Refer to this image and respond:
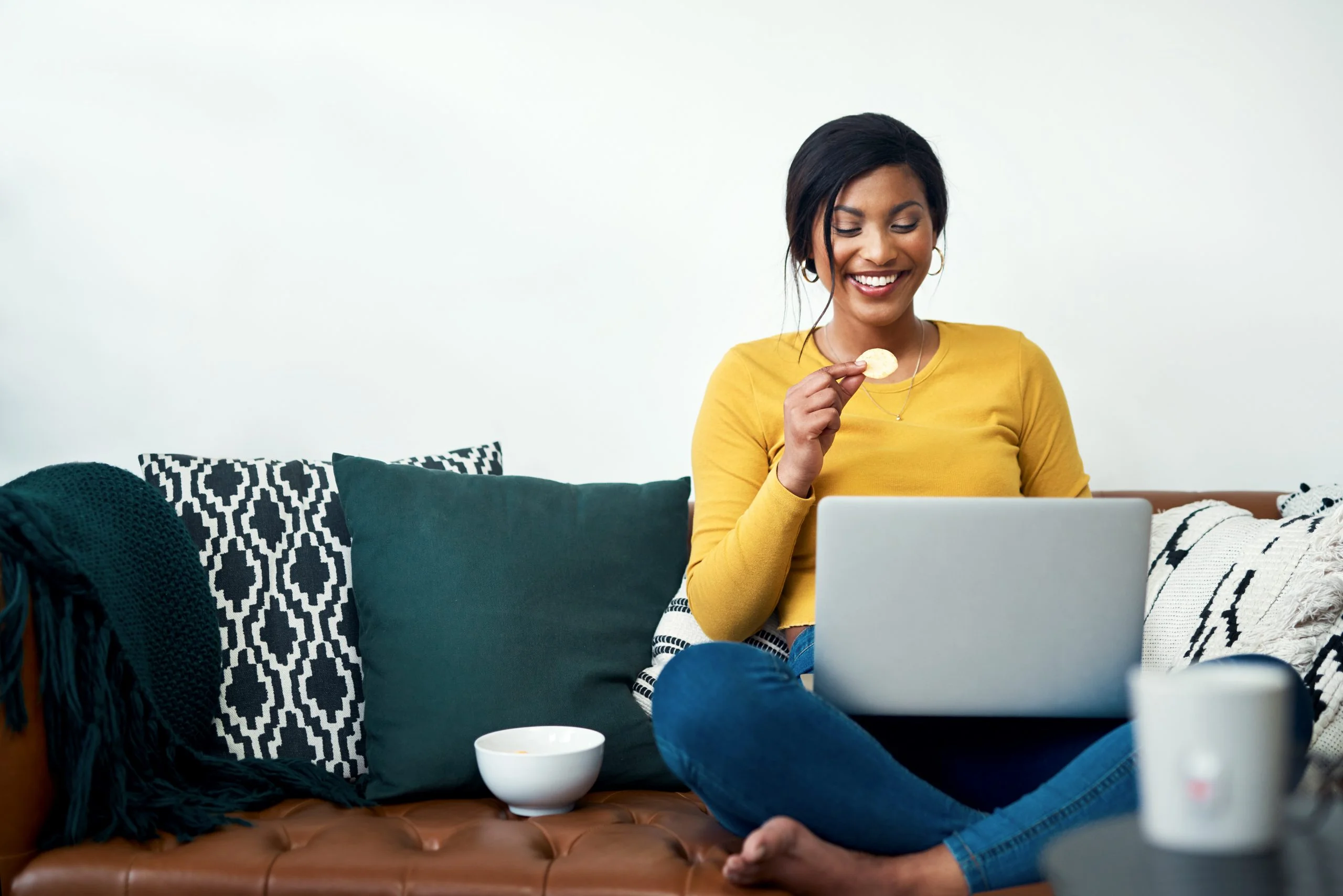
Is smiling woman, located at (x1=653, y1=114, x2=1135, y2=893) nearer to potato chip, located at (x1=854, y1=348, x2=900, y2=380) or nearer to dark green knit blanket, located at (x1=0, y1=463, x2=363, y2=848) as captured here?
potato chip, located at (x1=854, y1=348, x2=900, y2=380)

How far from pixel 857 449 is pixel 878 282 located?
0.79 feet

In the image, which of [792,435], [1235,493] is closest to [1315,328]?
[1235,493]

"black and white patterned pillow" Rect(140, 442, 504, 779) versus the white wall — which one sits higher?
the white wall

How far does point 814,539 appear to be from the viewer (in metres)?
1.51

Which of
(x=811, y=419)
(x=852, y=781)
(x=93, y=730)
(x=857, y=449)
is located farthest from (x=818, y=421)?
(x=93, y=730)

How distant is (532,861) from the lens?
3.81 feet

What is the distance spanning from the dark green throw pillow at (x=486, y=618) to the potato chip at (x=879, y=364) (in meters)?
0.40

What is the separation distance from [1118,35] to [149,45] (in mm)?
1717

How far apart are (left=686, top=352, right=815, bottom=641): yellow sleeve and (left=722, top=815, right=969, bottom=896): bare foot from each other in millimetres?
385

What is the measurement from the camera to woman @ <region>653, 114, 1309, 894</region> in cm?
107

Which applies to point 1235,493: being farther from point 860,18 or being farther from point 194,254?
point 194,254

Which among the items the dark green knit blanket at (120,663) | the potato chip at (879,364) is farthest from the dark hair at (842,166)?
the dark green knit blanket at (120,663)

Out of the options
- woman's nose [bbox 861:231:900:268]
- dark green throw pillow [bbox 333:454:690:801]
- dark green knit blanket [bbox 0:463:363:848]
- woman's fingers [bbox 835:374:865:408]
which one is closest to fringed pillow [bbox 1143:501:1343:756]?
woman's fingers [bbox 835:374:865:408]

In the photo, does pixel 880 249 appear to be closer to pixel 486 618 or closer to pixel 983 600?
pixel 983 600
